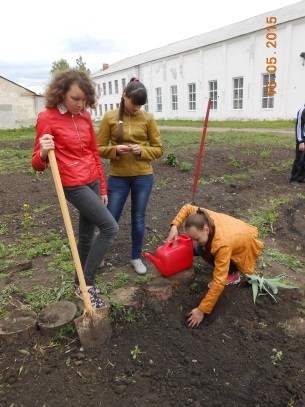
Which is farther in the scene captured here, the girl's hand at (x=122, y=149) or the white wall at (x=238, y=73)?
the white wall at (x=238, y=73)

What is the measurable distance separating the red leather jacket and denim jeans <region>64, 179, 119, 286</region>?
82 millimetres

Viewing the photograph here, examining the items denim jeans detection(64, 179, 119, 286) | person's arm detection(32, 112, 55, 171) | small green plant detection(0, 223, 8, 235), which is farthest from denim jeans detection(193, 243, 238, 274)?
small green plant detection(0, 223, 8, 235)

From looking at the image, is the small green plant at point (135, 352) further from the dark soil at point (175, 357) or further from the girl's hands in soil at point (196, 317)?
the girl's hands in soil at point (196, 317)

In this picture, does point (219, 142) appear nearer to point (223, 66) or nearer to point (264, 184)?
point (264, 184)

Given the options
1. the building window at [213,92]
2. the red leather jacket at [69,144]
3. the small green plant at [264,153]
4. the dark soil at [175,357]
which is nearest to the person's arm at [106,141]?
the red leather jacket at [69,144]

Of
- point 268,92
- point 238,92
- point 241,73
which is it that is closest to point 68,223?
point 268,92

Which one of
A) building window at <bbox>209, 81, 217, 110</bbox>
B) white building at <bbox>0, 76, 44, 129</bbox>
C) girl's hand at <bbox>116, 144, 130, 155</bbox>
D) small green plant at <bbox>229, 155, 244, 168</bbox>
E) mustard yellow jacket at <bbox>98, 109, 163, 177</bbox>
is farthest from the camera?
building window at <bbox>209, 81, 217, 110</bbox>

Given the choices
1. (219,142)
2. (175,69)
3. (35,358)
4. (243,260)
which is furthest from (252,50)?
(35,358)

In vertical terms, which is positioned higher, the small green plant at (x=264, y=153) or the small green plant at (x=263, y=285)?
the small green plant at (x=264, y=153)

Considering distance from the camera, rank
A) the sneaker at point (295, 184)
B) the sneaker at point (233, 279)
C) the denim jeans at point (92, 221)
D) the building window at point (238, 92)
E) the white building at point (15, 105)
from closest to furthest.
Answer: the denim jeans at point (92, 221), the sneaker at point (233, 279), the sneaker at point (295, 184), the building window at point (238, 92), the white building at point (15, 105)

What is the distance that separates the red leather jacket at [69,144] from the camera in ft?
7.43

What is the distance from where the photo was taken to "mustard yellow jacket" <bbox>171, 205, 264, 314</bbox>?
2.56 meters

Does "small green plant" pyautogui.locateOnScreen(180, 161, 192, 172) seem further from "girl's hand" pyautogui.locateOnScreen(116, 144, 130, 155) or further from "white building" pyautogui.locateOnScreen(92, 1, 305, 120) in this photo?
"white building" pyautogui.locateOnScreen(92, 1, 305, 120)

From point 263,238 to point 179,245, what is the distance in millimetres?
1659
